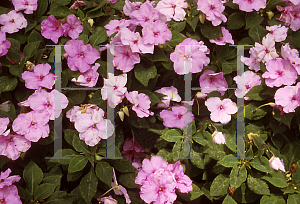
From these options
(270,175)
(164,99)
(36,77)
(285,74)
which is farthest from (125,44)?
(270,175)

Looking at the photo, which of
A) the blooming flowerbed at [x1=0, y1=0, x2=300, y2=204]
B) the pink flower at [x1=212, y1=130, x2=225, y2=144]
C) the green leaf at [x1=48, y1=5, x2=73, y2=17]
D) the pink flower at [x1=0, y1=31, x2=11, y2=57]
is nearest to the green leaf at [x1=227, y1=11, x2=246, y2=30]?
the blooming flowerbed at [x1=0, y1=0, x2=300, y2=204]

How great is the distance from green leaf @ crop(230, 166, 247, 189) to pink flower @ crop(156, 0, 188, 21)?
0.67m

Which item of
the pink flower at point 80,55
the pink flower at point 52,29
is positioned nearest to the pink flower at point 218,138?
the pink flower at point 80,55

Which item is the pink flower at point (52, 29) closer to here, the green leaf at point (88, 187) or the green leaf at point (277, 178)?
the green leaf at point (88, 187)

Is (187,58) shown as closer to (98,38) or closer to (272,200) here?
(98,38)

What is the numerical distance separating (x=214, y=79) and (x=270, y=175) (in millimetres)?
457

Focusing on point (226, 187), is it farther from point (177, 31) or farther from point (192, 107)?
point (177, 31)

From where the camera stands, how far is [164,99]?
45.9 inches

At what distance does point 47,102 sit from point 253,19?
39.5 inches

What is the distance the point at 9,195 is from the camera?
1016 mm

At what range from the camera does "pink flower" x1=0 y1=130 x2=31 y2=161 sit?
1073mm

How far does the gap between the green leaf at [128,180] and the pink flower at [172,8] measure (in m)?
0.68

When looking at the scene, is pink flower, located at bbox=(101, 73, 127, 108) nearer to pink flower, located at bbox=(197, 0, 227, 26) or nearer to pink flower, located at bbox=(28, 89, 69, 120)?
pink flower, located at bbox=(28, 89, 69, 120)

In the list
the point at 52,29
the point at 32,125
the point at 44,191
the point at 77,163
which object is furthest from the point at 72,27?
the point at 44,191
